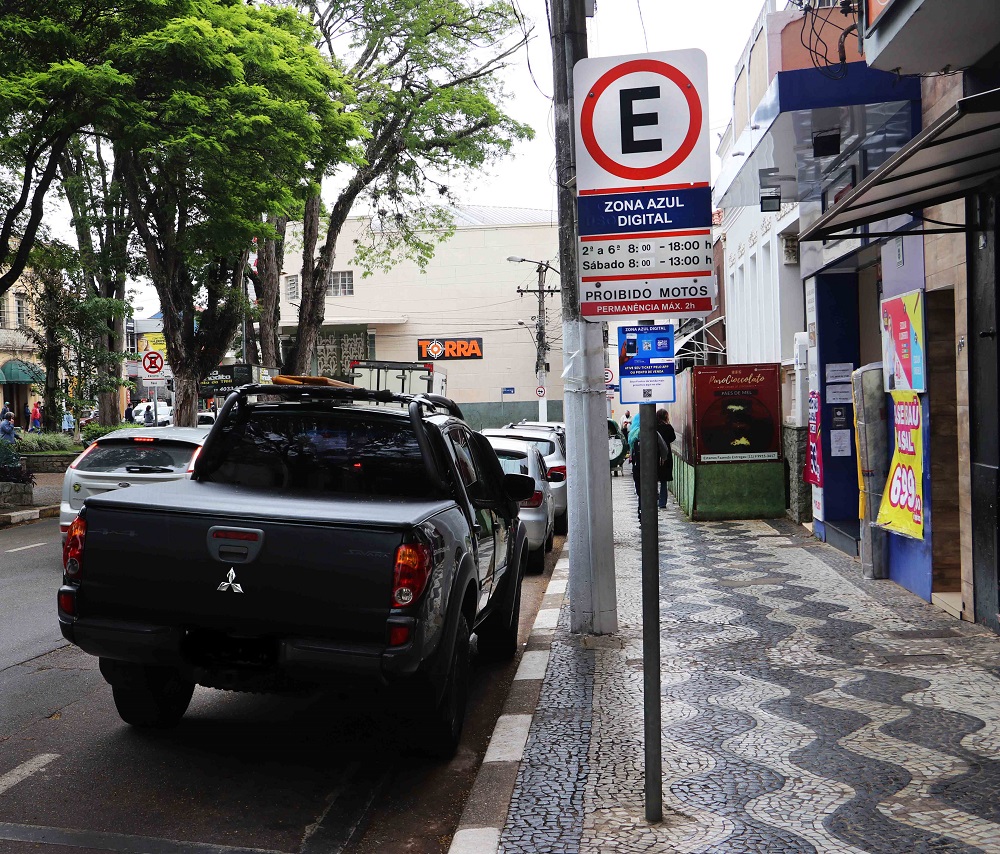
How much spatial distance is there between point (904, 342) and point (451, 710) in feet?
19.0

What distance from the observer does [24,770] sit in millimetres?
→ 4859

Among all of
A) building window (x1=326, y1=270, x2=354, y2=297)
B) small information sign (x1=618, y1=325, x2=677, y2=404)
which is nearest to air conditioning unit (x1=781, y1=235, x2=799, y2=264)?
small information sign (x1=618, y1=325, x2=677, y2=404)

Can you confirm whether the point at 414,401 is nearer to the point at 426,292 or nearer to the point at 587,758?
the point at 587,758

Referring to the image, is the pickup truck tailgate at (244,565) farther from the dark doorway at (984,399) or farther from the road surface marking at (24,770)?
the dark doorway at (984,399)

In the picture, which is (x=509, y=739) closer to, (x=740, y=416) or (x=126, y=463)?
(x=126, y=463)

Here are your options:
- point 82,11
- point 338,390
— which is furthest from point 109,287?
point 338,390

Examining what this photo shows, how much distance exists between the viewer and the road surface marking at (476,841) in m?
3.91

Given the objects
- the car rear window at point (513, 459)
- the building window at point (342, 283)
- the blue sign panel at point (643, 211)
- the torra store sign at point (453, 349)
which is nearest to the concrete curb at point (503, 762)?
the blue sign panel at point (643, 211)

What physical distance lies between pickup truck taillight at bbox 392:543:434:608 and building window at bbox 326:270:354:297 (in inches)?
2067

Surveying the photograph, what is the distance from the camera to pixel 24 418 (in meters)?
52.4

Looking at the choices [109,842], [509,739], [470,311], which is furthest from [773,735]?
[470,311]

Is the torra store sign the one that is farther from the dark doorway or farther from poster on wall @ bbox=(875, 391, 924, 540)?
the dark doorway

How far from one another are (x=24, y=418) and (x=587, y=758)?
175 feet

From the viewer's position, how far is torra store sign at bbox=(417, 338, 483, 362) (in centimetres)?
5300
